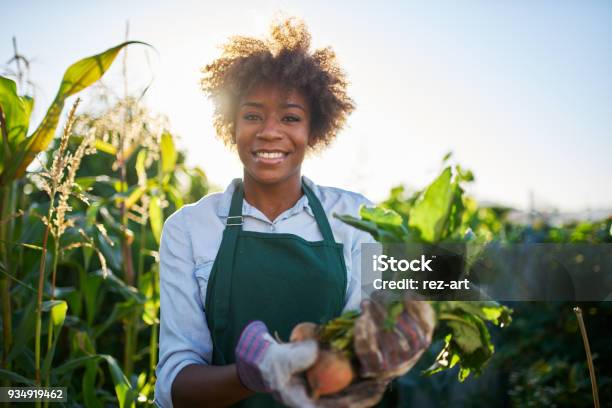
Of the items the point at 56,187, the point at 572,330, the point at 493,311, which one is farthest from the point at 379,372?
the point at 572,330

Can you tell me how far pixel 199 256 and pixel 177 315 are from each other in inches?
7.0

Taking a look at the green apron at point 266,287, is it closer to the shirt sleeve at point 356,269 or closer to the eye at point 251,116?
the shirt sleeve at point 356,269

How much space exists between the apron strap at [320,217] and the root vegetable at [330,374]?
689 millimetres

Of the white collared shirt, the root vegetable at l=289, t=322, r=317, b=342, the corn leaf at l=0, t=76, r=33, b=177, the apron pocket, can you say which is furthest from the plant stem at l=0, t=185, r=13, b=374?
the root vegetable at l=289, t=322, r=317, b=342

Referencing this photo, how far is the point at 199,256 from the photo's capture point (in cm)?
170

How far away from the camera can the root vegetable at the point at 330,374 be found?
3.55 feet

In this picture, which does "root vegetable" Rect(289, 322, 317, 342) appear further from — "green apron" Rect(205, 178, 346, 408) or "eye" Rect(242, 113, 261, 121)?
"eye" Rect(242, 113, 261, 121)

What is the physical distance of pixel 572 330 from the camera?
3.33m

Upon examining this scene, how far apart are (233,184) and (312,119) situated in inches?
13.9

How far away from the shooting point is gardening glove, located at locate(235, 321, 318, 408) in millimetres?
1082

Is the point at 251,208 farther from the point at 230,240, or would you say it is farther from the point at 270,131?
the point at 270,131

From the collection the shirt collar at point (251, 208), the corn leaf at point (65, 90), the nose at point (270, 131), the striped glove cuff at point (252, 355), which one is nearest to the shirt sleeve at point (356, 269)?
Answer: the shirt collar at point (251, 208)

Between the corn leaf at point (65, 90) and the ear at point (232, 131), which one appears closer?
the corn leaf at point (65, 90)

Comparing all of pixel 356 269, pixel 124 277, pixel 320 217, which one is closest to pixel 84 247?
pixel 124 277
